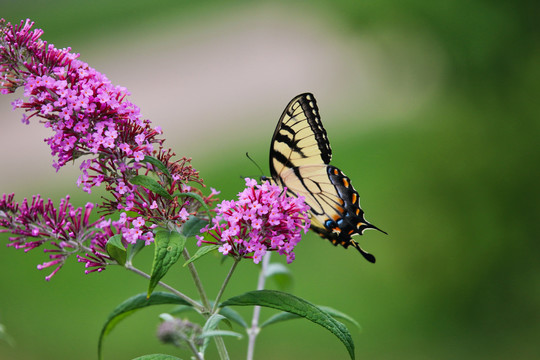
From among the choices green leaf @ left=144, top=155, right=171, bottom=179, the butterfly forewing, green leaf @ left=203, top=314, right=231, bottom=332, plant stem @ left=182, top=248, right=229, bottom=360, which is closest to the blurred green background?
the butterfly forewing

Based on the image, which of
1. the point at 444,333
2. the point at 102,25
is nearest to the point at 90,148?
the point at 444,333

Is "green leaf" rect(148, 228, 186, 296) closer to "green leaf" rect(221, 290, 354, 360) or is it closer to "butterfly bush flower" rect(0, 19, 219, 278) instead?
"butterfly bush flower" rect(0, 19, 219, 278)

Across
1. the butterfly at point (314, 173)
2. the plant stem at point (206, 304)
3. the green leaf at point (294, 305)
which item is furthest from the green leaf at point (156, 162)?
the butterfly at point (314, 173)

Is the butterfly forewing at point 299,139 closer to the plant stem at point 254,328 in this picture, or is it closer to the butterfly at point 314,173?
the butterfly at point 314,173

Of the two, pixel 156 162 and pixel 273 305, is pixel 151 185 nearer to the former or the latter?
pixel 156 162

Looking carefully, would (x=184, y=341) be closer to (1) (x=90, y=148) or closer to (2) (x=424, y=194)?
(1) (x=90, y=148)

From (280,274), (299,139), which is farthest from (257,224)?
(299,139)
